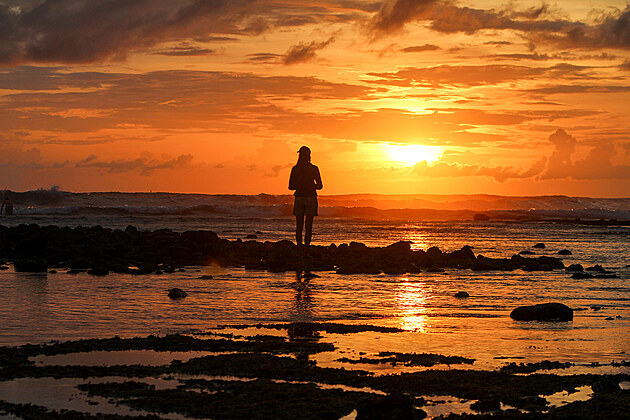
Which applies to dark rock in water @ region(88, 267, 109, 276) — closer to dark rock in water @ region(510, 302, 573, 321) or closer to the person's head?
the person's head

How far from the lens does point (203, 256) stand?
74.8ft

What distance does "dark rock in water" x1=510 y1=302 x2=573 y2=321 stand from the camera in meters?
11.6

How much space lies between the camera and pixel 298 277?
17969 millimetres

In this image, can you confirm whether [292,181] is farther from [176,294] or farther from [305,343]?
[305,343]

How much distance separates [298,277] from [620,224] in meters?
58.8

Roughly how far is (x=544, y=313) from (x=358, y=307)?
295cm

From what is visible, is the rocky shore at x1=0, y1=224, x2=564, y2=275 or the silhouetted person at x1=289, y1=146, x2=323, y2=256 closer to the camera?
the silhouetted person at x1=289, y1=146, x2=323, y2=256

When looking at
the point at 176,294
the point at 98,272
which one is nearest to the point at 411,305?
the point at 176,294

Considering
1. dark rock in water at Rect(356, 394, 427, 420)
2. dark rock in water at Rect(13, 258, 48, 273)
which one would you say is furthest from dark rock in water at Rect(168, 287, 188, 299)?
dark rock in water at Rect(356, 394, 427, 420)

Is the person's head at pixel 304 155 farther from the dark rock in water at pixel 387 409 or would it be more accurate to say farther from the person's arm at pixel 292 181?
the dark rock in water at pixel 387 409

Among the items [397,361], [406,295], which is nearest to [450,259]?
[406,295]

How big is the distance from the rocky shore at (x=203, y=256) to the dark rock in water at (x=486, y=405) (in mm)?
12873

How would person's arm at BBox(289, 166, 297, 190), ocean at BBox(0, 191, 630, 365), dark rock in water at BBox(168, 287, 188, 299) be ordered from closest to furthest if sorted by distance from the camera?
ocean at BBox(0, 191, 630, 365) < dark rock in water at BBox(168, 287, 188, 299) < person's arm at BBox(289, 166, 297, 190)

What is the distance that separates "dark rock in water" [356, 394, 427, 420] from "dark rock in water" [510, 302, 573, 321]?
20.7 feet
